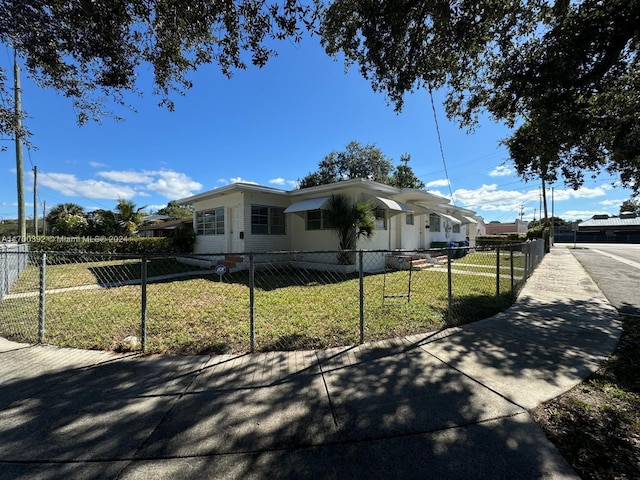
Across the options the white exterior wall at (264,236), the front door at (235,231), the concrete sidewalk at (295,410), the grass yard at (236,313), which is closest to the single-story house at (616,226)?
the grass yard at (236,313)

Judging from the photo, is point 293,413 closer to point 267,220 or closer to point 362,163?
point 267,220

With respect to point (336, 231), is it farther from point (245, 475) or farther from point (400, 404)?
point (245, 475)

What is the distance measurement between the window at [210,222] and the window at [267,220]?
210cm

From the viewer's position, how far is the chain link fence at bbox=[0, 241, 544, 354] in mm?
4141

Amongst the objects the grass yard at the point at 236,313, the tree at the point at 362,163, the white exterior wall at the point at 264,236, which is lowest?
the grass yard at the point at 236,313

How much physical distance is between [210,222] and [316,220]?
18.2 ft

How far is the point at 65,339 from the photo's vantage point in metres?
4.26

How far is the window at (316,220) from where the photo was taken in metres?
12.1

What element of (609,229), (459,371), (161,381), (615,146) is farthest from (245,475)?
(609,229)

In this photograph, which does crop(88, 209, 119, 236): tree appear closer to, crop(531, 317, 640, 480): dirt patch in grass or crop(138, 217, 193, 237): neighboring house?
crop(138, 217, 193, 237): neighboring house

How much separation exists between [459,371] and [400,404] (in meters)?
1.04

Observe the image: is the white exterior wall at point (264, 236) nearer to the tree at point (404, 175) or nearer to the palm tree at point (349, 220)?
the palm tree at point (349, 220)

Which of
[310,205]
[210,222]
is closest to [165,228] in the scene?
[210,222]

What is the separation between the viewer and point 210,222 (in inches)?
556
